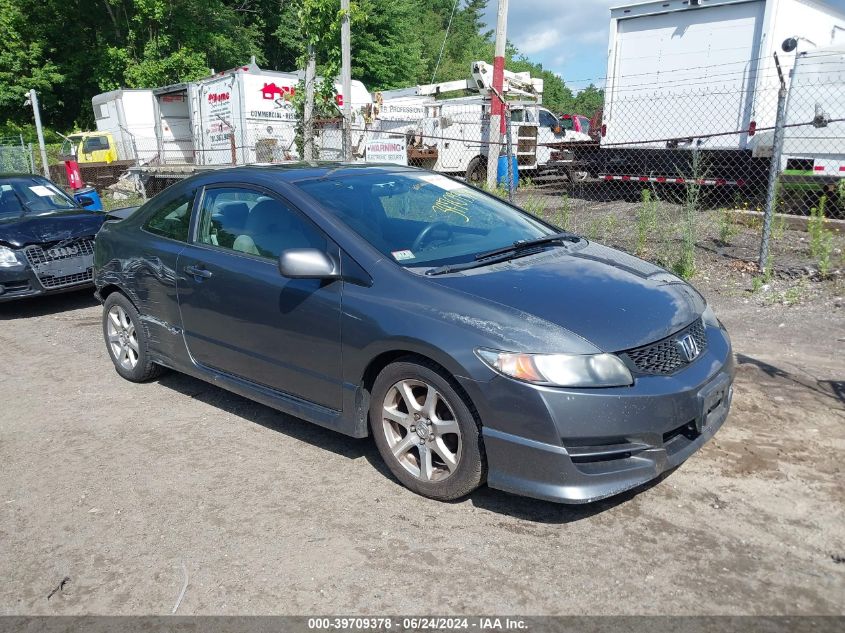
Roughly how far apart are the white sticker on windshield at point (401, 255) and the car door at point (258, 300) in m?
0.32

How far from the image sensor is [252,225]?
4.21 metres

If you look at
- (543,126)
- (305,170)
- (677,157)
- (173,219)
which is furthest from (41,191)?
(543,126)

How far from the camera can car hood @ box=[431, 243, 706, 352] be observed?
314 cm

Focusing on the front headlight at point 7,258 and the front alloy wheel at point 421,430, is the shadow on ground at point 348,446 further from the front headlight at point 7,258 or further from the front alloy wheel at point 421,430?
the front headlight at point 7,258

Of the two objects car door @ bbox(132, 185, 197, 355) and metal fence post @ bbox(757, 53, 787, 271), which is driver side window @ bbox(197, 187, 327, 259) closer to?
car door @ bbox(132, 185, 197, 355)

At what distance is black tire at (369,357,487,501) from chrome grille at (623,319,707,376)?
77 cm

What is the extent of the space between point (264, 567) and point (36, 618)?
89 centimetres

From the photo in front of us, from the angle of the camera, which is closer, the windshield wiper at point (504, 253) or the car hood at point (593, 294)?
the car hood at point (593, 294)

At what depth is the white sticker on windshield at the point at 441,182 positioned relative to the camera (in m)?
4.60

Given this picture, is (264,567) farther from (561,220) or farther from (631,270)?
(561,220)

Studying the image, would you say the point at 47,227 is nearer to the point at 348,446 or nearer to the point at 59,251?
the point at 59,251

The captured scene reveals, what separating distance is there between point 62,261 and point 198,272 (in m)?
4.12

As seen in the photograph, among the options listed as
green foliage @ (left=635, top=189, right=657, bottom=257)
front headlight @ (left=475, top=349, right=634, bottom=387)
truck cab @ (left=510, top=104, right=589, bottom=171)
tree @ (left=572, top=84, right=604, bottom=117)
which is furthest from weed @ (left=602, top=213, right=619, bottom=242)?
tree @ (left=572, top=84, right=604, bottom=117)

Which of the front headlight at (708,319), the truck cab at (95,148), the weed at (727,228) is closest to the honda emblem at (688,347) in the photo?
the front headlight at (708,319)
